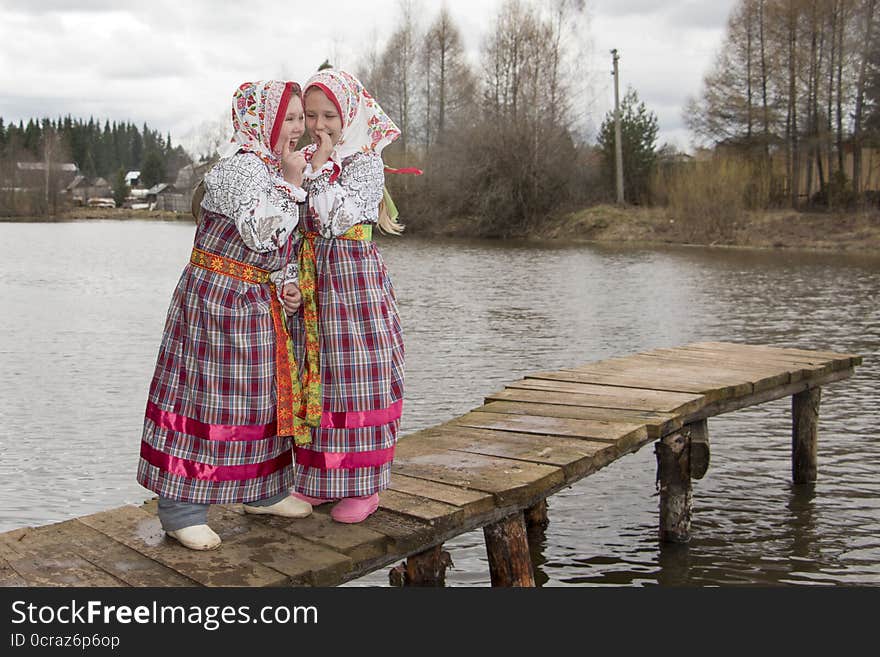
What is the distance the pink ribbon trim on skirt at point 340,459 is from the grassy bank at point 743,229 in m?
29.4

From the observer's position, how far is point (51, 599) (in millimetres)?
3385

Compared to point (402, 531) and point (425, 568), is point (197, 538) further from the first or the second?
point (425, 568)

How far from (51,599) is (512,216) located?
A: 139 feet

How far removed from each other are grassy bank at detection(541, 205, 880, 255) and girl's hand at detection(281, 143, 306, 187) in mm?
29510

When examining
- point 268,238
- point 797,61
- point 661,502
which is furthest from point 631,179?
point 268,238

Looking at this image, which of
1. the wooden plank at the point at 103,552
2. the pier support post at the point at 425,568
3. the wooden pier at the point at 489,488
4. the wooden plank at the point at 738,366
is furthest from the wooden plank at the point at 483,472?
the wooden plank at the point at 738,366

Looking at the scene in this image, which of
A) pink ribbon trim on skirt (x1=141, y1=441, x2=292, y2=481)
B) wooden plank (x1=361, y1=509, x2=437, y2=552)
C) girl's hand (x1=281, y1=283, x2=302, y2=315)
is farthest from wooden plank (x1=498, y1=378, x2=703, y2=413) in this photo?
pink ribbon trim on skirt (x1=141, y1=441, x2=292, y2=481)

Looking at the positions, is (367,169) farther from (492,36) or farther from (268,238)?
(492,36)

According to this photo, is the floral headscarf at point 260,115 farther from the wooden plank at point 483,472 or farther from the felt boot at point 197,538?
the wooden plank at point 483,472

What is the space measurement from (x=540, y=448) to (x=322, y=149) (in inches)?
85.3

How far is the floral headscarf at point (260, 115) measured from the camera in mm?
3873

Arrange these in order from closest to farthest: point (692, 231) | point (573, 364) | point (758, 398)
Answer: point (758, 398), point (573, 364), point (692, 231)

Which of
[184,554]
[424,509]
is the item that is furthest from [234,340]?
[424,509]

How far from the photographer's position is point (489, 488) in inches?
179
